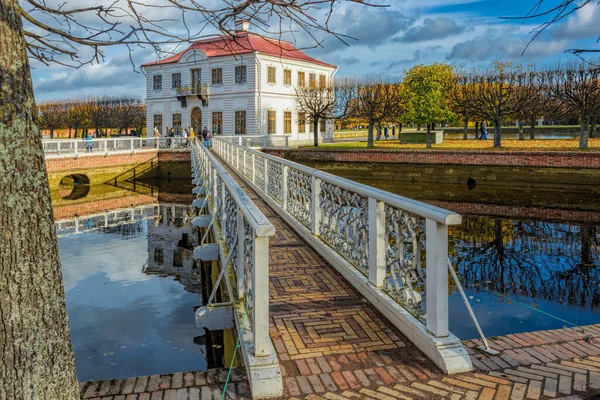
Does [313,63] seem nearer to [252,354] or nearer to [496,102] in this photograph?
[496,102]

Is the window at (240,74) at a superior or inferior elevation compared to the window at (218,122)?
superior

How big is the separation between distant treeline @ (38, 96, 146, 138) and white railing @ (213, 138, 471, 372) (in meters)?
57.9

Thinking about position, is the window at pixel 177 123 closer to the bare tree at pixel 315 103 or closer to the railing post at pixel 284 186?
the bare tree at pixel 315 103

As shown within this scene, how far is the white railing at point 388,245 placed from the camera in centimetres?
392

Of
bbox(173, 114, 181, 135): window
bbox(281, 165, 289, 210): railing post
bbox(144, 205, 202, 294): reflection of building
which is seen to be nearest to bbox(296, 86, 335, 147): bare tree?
bbox(173, 114, 181, 135): window

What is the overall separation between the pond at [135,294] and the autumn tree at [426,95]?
19.3 m

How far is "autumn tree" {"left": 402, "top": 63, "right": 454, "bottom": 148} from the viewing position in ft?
113

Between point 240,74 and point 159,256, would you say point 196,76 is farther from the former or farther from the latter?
point 159,256

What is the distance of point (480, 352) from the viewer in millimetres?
4098

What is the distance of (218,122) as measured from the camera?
42.8 meters

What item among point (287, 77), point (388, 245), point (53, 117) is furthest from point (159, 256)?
point (53, 117)

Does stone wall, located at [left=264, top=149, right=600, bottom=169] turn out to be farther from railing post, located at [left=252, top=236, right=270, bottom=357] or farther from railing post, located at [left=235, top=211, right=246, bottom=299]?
railing post, located at [left=252, top=236, right=270, bottom=357]

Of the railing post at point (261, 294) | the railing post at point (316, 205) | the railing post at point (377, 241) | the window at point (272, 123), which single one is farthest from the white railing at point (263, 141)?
the railing post at point (261, 294)

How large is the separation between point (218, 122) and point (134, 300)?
33.7 meters
